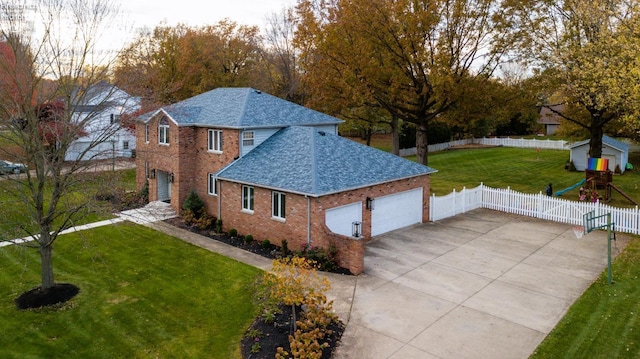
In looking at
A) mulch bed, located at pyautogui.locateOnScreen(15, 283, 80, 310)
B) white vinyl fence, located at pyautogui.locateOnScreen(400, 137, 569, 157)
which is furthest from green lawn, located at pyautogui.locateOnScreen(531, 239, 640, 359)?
white vinyl fence, located at pyautogui.locateOnScreen(400, 137, 569, 157)

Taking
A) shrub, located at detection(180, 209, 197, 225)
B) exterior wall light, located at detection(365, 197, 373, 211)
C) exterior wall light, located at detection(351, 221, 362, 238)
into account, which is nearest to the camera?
exterior wall light, located at detection(351, 221, 362, 238)

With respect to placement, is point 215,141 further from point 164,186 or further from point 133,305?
point 133,305

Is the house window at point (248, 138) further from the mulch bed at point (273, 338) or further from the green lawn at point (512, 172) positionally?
the green lawn at point (512, 172)

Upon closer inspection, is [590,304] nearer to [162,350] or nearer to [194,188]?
[162,350]

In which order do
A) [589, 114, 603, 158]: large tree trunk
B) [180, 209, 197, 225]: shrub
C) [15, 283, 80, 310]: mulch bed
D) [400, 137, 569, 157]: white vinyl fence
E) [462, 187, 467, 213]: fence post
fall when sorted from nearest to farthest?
[15, 283, 80, 310]: mulch bed, [180, 209, 197, 225]: shrub, [462, 187, 467, 213]: fence post, [589, 114, 603, 158]: large tree trunk, [400, 137, 569, 157]: white vinyl fence

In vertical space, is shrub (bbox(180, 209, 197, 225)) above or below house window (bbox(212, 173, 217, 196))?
below

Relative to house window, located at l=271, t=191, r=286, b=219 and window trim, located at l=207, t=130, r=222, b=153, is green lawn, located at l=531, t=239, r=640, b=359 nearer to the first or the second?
house window, located at l=271, t=191, r=286, b=219

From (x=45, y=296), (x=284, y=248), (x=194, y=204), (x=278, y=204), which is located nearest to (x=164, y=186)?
(x=194, y=204)

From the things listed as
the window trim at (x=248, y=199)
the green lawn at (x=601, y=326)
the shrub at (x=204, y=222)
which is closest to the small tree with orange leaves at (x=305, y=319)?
the green lawn at (x=601, y=326)
